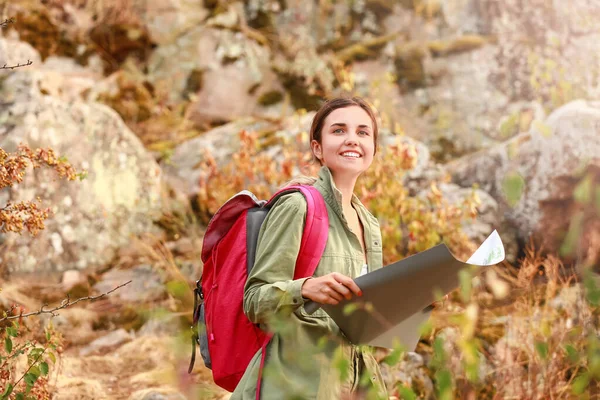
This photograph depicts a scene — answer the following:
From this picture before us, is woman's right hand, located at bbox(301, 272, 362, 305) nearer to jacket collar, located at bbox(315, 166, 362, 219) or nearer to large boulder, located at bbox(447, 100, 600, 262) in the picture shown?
jacket collar, located at bbox(315, 166, 362, 219)

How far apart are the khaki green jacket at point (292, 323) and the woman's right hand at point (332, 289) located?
5 cm

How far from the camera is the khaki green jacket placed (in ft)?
5.62

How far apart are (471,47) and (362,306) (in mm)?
6392

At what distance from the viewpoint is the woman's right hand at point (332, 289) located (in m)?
1.63

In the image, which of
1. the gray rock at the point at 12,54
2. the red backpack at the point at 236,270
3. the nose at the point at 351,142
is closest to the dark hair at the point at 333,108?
the nose at the point at 351,142

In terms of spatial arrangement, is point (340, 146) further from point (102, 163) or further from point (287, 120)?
point (287, 120)

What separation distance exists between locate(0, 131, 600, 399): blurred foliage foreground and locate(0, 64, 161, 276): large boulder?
578 millimetres

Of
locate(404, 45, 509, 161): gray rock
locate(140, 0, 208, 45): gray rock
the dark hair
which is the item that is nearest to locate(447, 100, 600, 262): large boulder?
locate(404, 45, 509, 161): gray rock

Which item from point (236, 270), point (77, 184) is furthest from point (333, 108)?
point (77, 184)

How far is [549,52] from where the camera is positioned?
23.7 feet

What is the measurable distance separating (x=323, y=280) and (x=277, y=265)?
6.9 inches

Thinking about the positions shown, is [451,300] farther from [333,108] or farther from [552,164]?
[333,108]

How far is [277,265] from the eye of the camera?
5.85ft

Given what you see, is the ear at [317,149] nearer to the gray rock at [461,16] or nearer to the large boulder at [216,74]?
the large boulder at [216,74]
